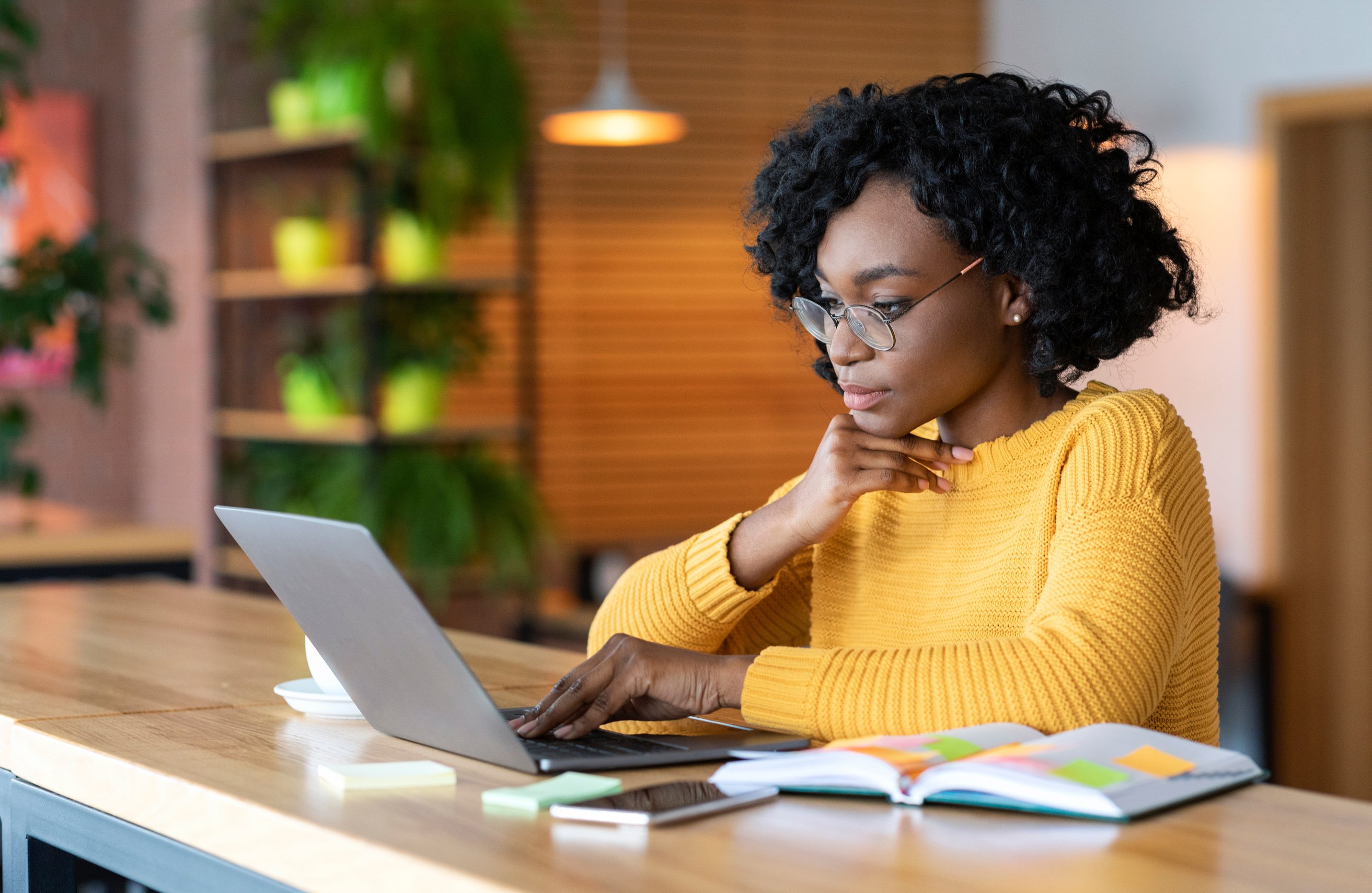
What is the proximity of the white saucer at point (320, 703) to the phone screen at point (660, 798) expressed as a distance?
0.42 m

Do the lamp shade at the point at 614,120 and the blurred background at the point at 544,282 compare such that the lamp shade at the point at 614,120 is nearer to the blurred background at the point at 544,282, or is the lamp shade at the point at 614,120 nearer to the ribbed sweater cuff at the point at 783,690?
the blurred background at the point at 544,282

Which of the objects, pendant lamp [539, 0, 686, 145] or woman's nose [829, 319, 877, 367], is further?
pendant lamp [539, 0, 686, 145]

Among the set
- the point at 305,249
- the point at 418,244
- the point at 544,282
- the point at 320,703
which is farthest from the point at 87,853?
the point at 544,282

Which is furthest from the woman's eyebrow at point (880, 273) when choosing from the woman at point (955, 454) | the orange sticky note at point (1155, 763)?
the orange sticky note at point (1155, 763)

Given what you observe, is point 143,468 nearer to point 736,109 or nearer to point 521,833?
point 736,109

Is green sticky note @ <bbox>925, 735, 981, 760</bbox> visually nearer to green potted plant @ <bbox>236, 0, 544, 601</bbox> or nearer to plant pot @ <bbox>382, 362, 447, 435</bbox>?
green potted plant @ <bbox>236, 0, 544, 601</bbox>

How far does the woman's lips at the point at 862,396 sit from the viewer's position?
1.53 meters

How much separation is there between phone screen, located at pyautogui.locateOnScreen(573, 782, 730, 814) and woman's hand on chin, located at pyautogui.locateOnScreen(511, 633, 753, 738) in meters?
0.22

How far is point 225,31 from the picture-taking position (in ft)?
15.0

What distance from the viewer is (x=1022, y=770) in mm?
1036

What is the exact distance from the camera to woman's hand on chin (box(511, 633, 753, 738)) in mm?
1346

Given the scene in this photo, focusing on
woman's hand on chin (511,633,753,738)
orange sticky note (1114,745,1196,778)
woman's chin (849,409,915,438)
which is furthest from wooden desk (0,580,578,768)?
orange sticky note (1114,745,1196,778)

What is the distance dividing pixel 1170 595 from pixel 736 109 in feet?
13.2

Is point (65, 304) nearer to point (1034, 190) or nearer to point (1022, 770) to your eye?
point (1034, 190)
